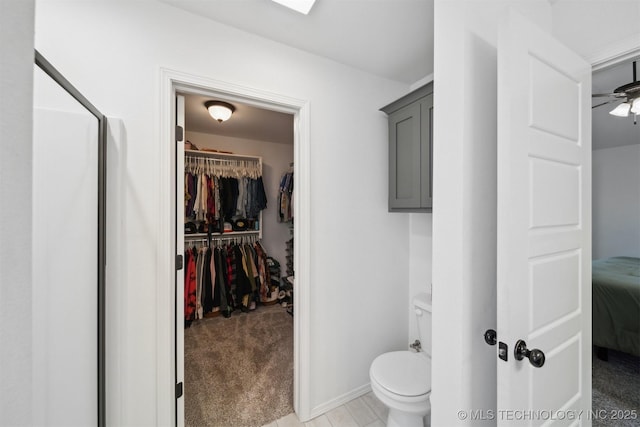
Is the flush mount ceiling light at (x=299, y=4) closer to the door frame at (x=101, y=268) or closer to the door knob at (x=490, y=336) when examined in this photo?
the door frame at (x=101, y=268)

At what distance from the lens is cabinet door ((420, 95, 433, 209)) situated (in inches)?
62.7

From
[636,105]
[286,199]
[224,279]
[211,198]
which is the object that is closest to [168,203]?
[211,198]

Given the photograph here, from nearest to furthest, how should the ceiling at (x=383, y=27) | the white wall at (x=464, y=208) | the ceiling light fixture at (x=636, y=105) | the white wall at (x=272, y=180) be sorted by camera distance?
1. the white wall at (x=464, y=208)
2. the ceiling at (x=383, y=27)
3. the ceiling light fixture at (x=636, y=105)
4. the white wall at (x=272, y=180)

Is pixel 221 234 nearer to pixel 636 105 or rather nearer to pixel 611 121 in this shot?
pixel 636 105

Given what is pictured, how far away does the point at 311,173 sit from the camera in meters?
1.67

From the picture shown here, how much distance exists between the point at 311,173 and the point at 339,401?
5.30ft

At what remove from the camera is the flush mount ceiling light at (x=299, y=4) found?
1.24 metres

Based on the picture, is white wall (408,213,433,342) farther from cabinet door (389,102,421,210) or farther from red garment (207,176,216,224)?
red garment (207,176,216,224)

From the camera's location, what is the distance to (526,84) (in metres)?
0.89

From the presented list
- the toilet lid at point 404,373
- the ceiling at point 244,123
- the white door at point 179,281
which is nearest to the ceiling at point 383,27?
the white door at point 179,281

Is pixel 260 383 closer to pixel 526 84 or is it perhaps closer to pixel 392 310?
pixel 392 310

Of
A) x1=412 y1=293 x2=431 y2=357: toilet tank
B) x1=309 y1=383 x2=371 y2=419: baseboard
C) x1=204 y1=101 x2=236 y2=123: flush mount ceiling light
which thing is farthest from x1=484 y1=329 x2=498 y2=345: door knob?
x1=204 y1=101 x2=236 y2=123: flush mount ceiling light

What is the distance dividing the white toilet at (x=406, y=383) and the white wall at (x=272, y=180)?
254cm

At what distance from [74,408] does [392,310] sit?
6.11 ft
